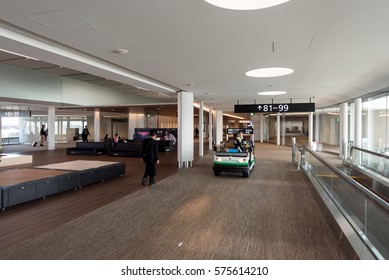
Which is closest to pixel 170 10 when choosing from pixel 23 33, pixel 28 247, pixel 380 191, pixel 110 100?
pixel 23 33

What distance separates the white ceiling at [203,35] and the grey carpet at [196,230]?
3.56 meters

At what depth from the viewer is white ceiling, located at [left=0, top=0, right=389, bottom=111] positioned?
150 inches

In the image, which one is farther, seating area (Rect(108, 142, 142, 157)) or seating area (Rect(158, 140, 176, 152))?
seating area (Rect(158, 140, 176, 152))

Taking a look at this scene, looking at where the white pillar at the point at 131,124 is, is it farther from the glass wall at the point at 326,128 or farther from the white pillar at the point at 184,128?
the glass wall at the point at 326,128

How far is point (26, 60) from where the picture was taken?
1042cm

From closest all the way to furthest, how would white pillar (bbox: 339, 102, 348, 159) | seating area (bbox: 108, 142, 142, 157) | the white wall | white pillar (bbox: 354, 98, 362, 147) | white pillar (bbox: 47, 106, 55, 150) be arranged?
1. the white wall
2. white pillar (bbox: 354, 98, 362, 147)
3. white pillar (bbox: 339, 102, 348, 159)
4. seating area (bbox: 108, 142, 142, 157)
5. white pillar (bbox: 47, 106, 55, 150)

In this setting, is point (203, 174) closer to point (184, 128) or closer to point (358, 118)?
point (184, 128)

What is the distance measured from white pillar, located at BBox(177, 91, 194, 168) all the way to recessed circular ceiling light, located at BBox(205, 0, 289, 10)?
843cm

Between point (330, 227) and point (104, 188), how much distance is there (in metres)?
6.10

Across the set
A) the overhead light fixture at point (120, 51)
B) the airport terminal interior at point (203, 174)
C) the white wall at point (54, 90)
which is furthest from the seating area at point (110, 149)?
the overhead light fixture at point (120, 51)

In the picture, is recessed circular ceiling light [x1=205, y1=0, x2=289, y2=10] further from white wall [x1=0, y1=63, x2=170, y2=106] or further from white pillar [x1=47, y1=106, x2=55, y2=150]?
white pillar [x1=47, y1=106, x2=55, y2=150]

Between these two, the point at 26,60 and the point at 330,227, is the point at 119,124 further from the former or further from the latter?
the point at 330,227

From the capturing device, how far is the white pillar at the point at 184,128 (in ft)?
39.7

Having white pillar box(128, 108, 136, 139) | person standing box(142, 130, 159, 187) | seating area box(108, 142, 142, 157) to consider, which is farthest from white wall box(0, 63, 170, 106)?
person standing box(142, 130, 159, 187)
